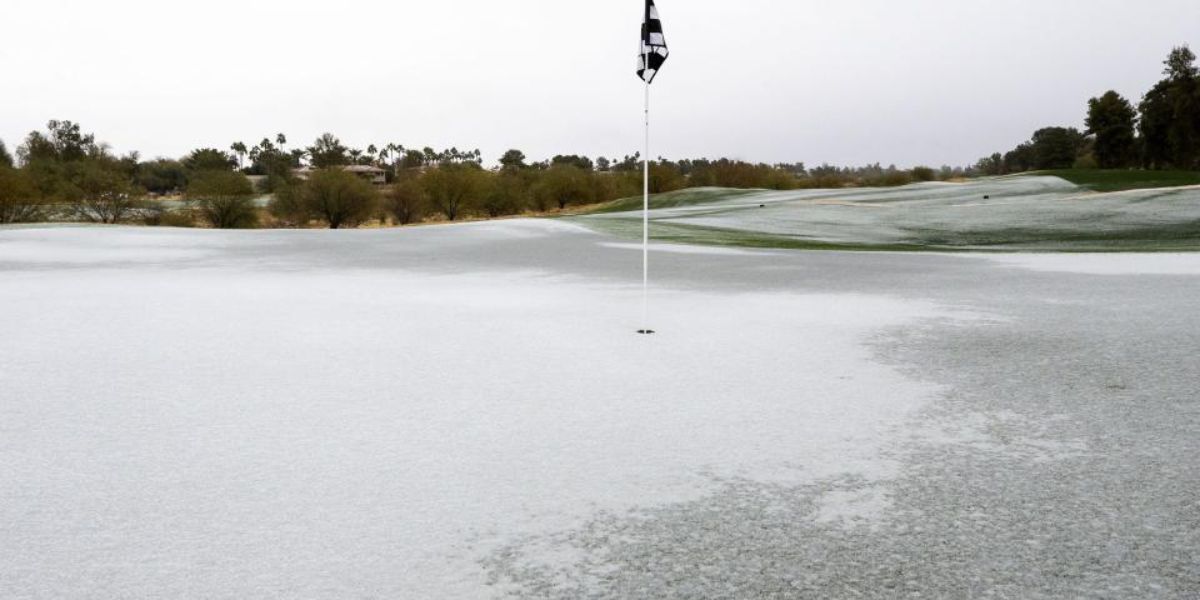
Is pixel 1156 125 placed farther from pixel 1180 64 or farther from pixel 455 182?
pixel 455 182

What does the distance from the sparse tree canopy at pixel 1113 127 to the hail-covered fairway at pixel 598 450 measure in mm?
94260

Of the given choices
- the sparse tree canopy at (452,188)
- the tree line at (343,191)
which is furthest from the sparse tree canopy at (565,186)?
the sparse tree canopy at (452,188)

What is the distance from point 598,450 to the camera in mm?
5359

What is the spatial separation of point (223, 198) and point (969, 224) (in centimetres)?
4008

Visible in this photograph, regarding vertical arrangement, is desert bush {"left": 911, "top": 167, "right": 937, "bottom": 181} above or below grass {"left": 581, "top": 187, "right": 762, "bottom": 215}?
above

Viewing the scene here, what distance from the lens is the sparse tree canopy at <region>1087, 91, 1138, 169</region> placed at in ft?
302

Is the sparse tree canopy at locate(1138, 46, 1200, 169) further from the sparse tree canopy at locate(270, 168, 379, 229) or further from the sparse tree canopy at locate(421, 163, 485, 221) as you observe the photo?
the sparse tree canopy at locate(270, 168, 379, 229)

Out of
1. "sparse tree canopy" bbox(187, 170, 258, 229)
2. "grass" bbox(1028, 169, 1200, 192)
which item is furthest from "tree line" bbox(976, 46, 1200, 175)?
"sparse tree canopy" bbox(187, 170, 258, 229)

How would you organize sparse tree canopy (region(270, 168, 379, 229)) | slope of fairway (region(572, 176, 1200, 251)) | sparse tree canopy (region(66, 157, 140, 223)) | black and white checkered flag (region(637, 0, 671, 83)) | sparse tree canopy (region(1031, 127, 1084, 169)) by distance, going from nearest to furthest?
black and white checkered flag (region(637, 0, 671, 83))
slope of fairway (region(572, 176, 1200, 251))
sparse tree canopy (region(66, 157, 140, 223))
sparse tree canopy (region(270, 168, 379, 229))
sparse tree canopy (region(1031, 127, 1084, 169))

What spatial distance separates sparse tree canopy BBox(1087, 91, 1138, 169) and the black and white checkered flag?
98.0 m

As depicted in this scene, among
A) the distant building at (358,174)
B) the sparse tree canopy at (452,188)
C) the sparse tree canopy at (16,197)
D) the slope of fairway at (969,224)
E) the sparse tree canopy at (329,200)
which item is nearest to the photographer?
the slope of fairway at (969,224)

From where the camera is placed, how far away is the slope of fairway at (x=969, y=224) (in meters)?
28.0

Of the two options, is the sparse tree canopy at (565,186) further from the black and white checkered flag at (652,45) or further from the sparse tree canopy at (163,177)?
the sparse tree canopy at (163,177)

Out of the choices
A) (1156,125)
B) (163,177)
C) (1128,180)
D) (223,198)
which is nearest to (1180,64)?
(1156,125)
